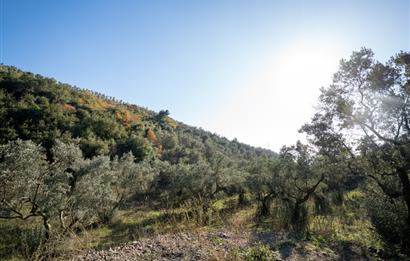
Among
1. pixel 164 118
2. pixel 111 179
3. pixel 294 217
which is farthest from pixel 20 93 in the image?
pixel 294 217

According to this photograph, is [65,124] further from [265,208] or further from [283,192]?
[283,192]

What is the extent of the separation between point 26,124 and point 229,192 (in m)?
31.6

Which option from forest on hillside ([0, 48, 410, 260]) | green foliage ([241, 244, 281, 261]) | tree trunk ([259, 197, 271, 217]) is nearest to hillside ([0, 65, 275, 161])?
tree trunk ([259, 197, 271, 217])

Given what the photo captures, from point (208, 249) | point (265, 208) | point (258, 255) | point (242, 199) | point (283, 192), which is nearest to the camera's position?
point (258, 255)

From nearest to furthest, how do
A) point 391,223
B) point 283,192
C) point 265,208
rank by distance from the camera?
point 391,223 → point 283,192 → point 265,208

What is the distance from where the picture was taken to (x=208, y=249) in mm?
5938

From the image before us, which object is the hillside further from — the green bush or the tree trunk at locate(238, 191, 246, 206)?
the green bush

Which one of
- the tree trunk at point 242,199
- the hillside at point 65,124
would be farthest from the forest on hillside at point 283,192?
the hillside at point 65,124

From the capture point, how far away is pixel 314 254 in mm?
6797

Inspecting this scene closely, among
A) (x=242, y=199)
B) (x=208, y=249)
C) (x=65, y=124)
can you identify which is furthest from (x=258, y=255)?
(x=65, y=124)

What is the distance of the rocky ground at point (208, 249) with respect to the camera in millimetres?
6141

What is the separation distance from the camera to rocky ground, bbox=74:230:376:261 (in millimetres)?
6141

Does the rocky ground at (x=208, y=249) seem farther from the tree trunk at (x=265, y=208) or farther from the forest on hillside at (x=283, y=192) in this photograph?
the tree trunk at (x=265, y=208)

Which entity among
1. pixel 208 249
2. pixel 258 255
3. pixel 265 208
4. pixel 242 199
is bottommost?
pixel 242 199
